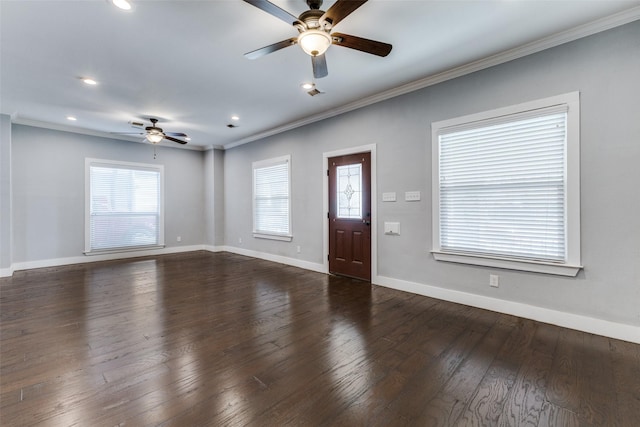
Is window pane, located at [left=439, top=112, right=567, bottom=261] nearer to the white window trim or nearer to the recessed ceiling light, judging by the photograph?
the white window trim

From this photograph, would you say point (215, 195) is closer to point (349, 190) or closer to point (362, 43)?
point (349, 190)

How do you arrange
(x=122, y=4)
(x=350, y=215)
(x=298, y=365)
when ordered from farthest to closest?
1. (x=350, y=215)
2. (x=122, y=4)
3. (x=298, y=365)

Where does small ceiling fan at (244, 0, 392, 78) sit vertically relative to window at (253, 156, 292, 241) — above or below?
above

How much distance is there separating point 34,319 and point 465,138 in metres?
5.29

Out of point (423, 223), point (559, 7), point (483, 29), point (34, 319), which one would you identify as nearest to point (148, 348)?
point (34, 319)

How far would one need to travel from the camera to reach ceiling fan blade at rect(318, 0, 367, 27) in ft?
6.12

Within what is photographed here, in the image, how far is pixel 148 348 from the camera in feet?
7.92

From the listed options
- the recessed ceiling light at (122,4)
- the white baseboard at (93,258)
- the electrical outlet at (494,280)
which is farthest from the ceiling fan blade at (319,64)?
the white baseboard at (93,258)

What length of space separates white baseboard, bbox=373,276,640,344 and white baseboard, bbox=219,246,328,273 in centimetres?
169

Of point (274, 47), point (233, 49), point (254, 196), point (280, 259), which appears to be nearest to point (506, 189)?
point (274, 47)

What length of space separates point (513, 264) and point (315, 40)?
9.89 ft

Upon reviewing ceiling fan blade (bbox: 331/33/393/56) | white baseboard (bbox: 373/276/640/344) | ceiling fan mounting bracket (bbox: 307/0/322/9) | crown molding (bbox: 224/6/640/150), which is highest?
crown molding (bbox: 224/6/640/150)

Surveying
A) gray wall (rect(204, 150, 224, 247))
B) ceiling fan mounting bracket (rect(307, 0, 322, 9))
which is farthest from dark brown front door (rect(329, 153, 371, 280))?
gray wall (rect(204, 150, 224, 247))

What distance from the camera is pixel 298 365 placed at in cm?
213
